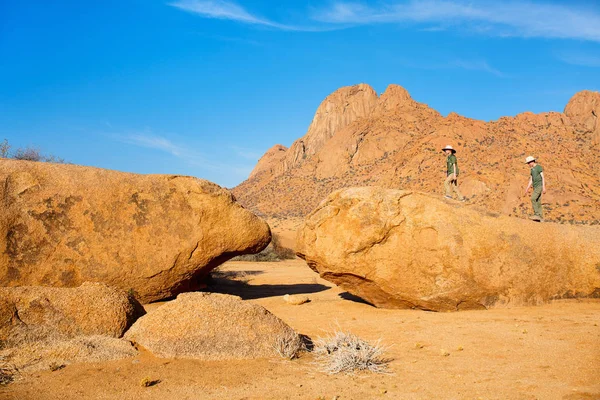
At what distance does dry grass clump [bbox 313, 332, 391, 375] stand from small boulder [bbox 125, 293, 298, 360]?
49cm

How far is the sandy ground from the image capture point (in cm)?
393

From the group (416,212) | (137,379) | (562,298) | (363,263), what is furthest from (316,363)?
(562,298)

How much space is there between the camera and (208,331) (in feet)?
16.6

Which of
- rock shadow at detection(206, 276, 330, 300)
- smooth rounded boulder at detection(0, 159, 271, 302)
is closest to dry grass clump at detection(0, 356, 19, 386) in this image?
smooth rounded boulder at detection(0, 159, 271, 302)

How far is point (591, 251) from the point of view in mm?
8234

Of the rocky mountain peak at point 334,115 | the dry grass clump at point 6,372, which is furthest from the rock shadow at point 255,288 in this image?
the rocky mountain peak at point 334,115

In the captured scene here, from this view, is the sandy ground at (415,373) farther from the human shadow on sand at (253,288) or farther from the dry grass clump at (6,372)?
the human shadow on sand at (253,288)

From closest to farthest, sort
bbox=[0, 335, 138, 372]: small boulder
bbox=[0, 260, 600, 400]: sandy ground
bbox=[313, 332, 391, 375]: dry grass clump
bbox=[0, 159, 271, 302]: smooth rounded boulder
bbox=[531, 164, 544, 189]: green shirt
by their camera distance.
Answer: bbox=[0, 260, 600, 400]: sandy ground → bbox=[0, 335, 138, 372]: small boulder → bbox=[313, 332, 391, 375]: dry grass clump → bbox=[0, 159, 271, 302]: smooth rounded boulder → bbox=[531, 164, 544, 189]: green shirt

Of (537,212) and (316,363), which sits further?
(537,212)

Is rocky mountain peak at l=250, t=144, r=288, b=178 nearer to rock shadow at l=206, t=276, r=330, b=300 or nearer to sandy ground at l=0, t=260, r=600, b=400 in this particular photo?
rock shadow at l=206, t=276, r=330, b=300

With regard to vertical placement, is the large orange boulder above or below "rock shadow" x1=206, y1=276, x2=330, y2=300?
above

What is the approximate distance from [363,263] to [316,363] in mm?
3656

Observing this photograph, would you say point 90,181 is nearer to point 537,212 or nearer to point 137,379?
point 137,379

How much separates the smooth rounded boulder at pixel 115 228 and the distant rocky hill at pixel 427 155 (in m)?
32.0
